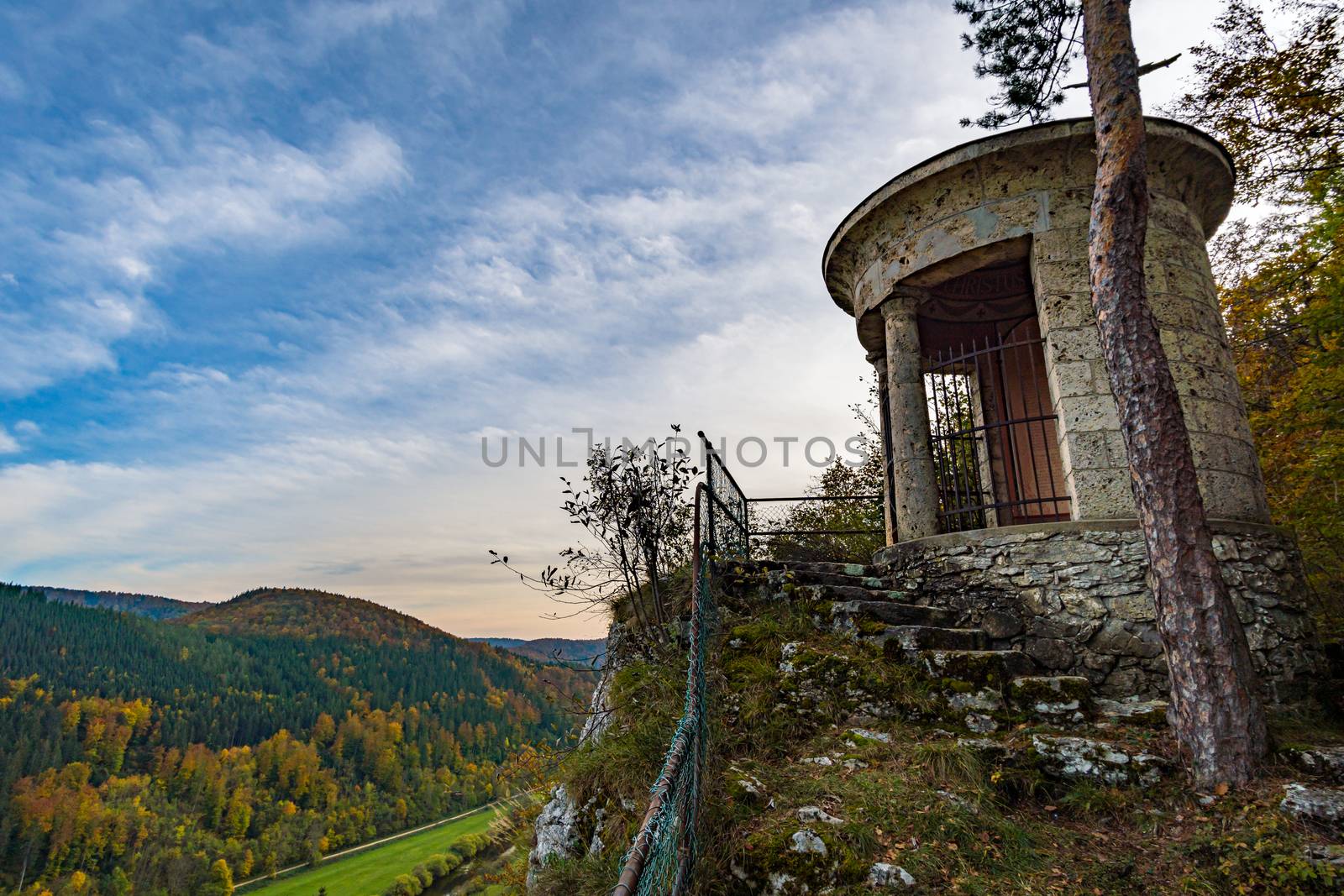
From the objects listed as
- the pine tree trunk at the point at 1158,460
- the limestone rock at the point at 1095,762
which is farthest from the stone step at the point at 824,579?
the pine tree trunk at the point at 1158,460

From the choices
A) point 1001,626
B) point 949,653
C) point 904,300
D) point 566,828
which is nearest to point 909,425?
point 904,300

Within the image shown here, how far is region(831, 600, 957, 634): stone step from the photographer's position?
5152 millimetres

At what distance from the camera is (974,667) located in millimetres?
4434

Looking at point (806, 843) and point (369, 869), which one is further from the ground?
point (806, 843)

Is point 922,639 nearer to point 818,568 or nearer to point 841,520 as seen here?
point 818,568

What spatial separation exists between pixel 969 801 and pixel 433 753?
316 ft

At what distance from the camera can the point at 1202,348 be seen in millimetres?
5797

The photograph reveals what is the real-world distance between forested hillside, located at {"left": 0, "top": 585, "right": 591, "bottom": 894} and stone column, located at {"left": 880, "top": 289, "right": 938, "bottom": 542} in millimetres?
48846

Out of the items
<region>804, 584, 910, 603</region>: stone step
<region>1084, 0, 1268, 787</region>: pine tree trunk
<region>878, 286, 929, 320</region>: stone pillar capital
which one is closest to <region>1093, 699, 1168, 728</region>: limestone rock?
<region>1084, 0, 1268, 787</region>: pine tree trunk

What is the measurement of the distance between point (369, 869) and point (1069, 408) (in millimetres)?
70792

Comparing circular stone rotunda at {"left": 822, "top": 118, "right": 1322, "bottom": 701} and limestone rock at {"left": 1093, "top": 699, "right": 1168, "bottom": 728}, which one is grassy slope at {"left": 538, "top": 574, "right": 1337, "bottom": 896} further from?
circular stone rotunda at {"left": 822, "top": 118, "right": 1322, "bottom": 701}

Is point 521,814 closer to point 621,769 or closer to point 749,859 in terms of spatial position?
point 621,769

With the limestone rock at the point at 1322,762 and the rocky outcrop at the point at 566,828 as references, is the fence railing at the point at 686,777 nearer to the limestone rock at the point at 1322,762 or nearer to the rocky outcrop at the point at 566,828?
the rocky outcrop at the point at 566,828

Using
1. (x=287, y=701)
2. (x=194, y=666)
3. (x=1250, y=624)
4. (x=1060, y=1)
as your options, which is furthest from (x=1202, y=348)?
(x=194, y=666)
